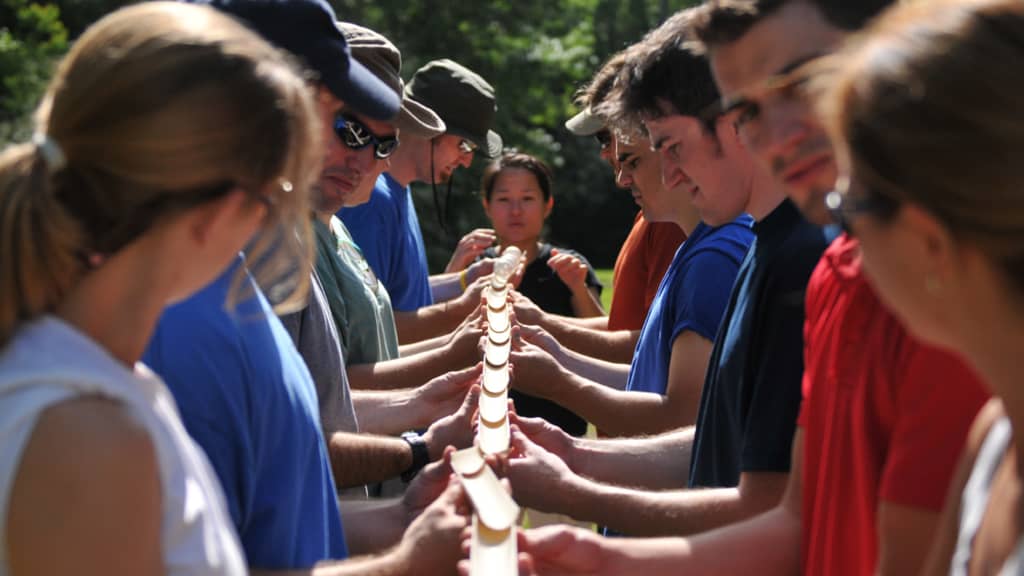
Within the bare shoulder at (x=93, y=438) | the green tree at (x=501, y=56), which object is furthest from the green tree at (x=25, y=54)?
the bare shoulder at (x=93, y=438)

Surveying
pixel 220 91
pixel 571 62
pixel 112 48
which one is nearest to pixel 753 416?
pixel 220 91

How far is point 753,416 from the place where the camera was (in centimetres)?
263

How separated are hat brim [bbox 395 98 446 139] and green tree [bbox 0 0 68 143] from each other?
44.9ft

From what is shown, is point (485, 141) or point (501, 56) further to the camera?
point (501, 56)

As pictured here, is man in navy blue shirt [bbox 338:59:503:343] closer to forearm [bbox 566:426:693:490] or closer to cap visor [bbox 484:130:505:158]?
cap visor [bbox 484:130:505:158]

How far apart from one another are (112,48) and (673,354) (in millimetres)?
2514

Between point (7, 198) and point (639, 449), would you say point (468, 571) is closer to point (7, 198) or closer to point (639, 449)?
point (7, 198)

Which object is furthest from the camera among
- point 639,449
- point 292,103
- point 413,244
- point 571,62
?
point 571,62

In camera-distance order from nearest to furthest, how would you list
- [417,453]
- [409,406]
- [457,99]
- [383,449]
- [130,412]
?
[130,412], [383,449], [417,453], [409,406], [457,99]

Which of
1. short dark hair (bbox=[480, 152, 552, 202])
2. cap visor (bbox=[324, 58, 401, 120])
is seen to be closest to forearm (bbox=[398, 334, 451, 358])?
short dark hair (bbox=[480, 152, 552, 202])

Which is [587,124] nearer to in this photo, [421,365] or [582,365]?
[582,365]

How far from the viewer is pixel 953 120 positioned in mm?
1547

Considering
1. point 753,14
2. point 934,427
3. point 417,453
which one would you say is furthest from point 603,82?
point 934,427

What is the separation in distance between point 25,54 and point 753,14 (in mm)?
21657
